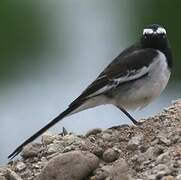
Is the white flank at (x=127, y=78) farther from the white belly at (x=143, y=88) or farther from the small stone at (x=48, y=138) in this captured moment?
the small stone at (x=48, y=138)

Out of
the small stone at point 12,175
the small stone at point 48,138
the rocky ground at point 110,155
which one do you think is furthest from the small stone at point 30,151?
the small stone at point 12,175

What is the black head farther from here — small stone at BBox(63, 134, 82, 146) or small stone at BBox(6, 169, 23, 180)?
small stone at BBox(6, 169, 23, 180)

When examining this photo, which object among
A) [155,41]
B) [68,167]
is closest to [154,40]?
[155,41]

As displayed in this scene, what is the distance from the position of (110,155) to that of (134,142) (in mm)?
299

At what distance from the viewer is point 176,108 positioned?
33.6ft

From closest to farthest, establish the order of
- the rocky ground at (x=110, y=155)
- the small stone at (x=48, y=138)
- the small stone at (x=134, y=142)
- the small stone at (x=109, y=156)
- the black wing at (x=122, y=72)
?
the rocky ground at (x=110, y=155) → the small stone at (x=109, y=156) → the small stone at (x=134, y=142) → the small stone at (x=48, y=138) → the black wing at (x=122, y=72)

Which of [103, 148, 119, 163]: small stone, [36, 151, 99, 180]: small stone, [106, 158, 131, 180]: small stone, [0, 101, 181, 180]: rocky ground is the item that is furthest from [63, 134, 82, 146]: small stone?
[106, 158, 131, 180]: small stone

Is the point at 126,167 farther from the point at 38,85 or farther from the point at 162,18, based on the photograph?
the point at 162,18

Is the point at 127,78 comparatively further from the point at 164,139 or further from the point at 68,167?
the point at 68,167

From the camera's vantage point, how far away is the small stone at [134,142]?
9336 mm

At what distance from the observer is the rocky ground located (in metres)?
8.78

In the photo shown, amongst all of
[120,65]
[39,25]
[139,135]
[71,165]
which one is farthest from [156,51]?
[39,25]

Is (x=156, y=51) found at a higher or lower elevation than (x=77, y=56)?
higher

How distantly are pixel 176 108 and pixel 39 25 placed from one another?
13251 millimetres
